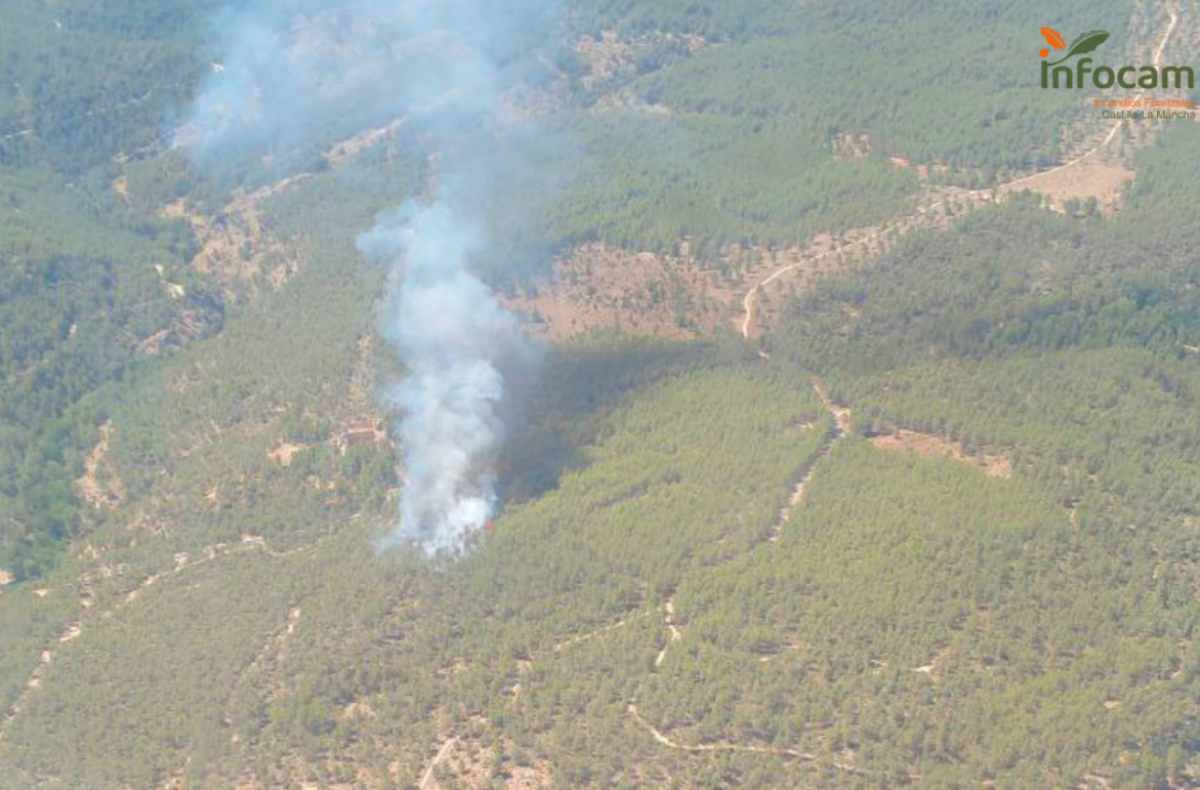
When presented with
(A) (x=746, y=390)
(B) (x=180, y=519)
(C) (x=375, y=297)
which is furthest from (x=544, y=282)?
(B) (x=180, y=519)

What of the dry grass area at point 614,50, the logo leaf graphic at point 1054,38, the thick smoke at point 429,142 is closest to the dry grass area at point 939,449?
the thick smoke at point 429,142

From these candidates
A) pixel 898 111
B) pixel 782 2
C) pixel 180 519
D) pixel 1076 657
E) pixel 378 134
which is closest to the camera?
pixel 1076 657

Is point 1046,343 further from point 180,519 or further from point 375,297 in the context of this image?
point 180,519

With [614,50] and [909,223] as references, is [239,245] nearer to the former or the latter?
[614,50]

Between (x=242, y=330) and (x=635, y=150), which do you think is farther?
(x=635, y=150)

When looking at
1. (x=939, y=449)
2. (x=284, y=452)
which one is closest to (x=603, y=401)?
(x=284, y=452)

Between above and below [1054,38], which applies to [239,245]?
below
